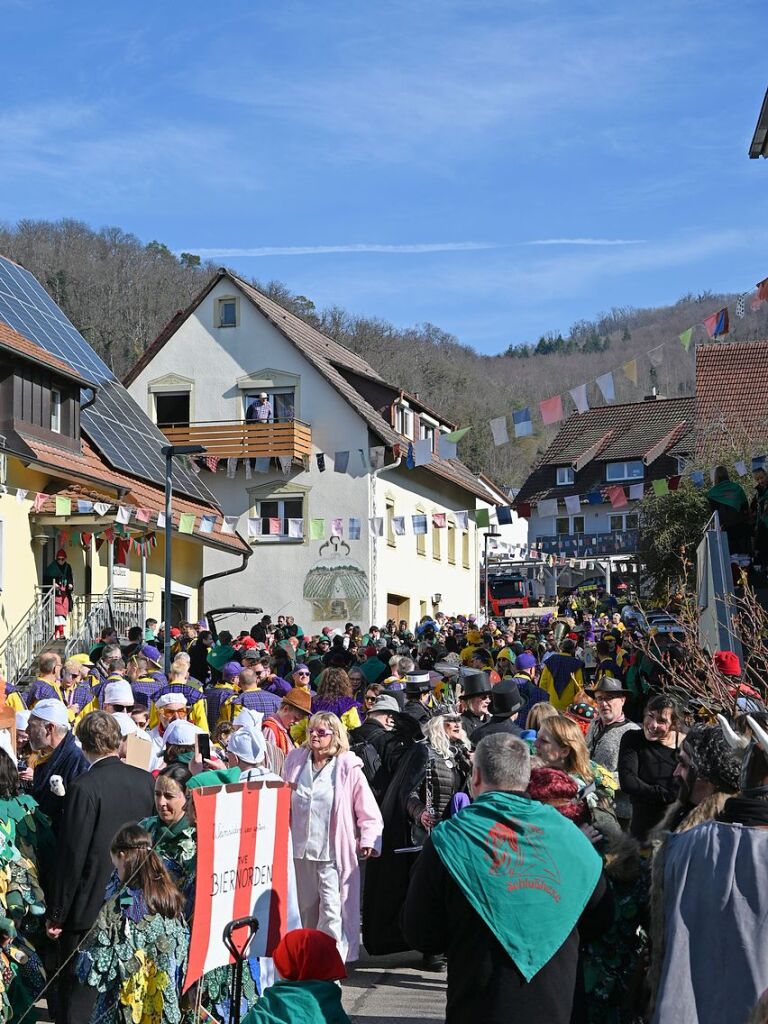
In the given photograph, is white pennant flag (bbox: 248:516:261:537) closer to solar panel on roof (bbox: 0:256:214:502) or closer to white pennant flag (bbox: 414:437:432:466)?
solar panel on roof (bbox: 0:256:214:502)

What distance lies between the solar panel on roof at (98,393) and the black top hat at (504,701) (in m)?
19.8

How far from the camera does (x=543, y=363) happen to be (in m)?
93.2

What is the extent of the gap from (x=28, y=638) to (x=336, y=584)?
17.2 m

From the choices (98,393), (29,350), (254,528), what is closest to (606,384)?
(29,350)

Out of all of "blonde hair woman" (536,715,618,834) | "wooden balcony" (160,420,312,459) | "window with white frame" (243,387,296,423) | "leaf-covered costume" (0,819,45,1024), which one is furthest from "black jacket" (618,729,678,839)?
"window with white frame" (243,387,296,423)

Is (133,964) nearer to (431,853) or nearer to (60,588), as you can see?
(431,853)

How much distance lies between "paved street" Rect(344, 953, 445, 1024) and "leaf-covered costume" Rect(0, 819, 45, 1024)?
198 centimetres

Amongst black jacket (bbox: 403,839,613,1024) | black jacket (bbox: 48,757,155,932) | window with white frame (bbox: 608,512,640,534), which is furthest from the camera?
window with white frame (bbox: 608,512,640,534)

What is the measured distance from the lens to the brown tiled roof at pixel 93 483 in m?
25.0

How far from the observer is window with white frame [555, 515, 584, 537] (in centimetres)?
6931

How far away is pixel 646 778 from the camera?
7.39 meters

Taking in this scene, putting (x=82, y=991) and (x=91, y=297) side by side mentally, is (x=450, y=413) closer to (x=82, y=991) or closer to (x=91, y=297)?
(x=91, y=297)

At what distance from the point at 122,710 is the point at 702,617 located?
22.0 ft

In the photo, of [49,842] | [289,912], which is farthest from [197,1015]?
[49,842]
